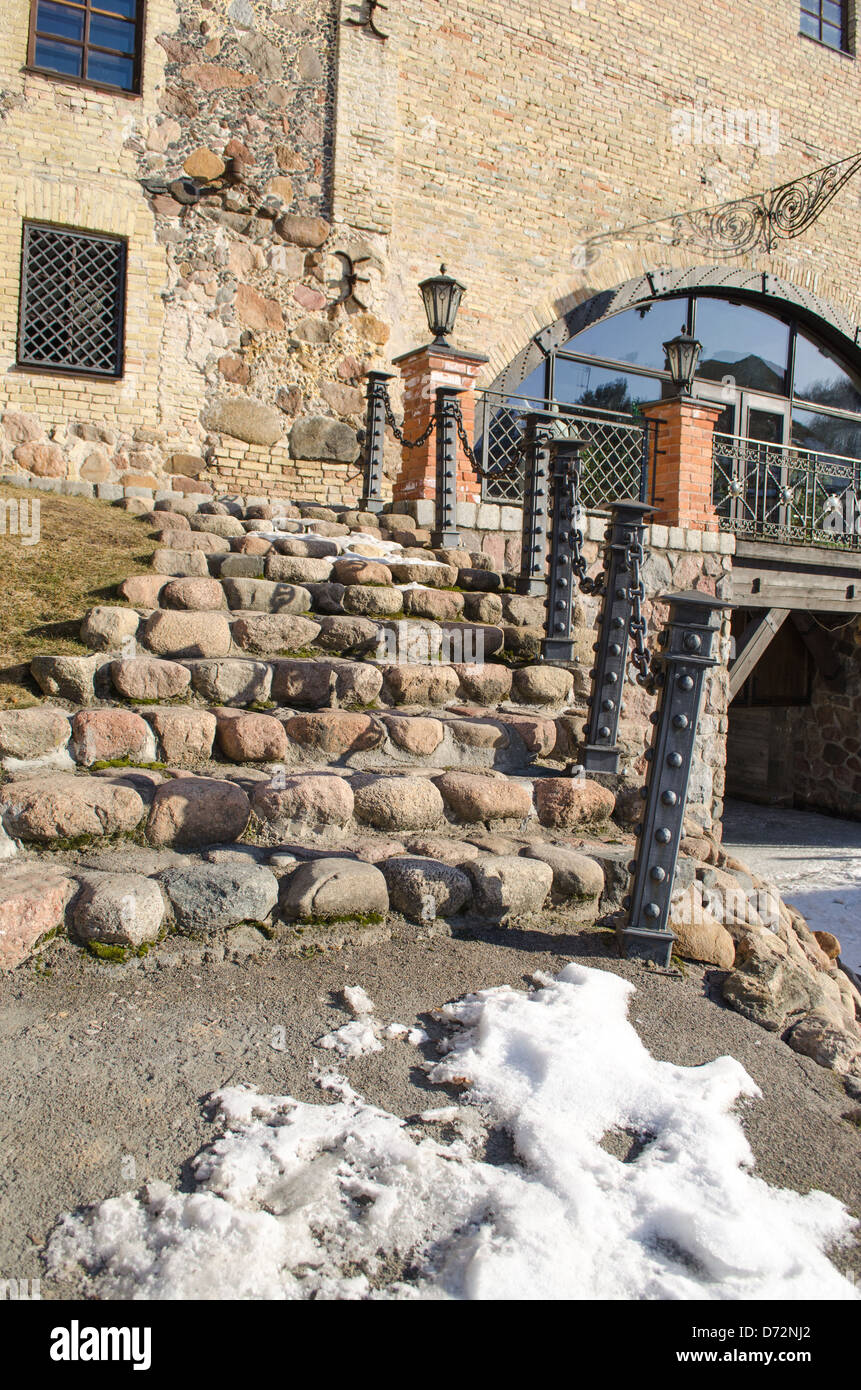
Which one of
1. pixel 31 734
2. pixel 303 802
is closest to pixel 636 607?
pixel 303 802

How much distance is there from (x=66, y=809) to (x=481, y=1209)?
1669 millimetres

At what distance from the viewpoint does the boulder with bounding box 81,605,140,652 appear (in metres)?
3.72

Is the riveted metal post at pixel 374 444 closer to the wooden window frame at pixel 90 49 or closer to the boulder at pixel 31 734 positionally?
the wooden window frame at pixel 90 49

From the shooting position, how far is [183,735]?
3338 millimetres

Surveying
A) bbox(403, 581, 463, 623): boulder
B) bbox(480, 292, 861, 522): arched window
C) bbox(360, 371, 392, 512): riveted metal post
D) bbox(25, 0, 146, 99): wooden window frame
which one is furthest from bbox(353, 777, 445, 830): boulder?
bbox(25, 0, 146, 99): wooden window frame

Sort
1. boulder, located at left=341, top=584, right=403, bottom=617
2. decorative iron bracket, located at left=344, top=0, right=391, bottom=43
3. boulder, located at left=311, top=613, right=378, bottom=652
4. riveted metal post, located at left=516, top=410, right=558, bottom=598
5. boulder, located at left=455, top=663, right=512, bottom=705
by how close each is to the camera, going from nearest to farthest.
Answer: boulder, located at left=311, top=613, right=378, bottom=652 < boulder, located at left=455, top=663, right=512, bottom=705 < boulder, located at left=341, top=584, right=403, bottom=617 < riveted metal post, located at left=516, top=410, right=558, bottom=598 < decorative iron bracket, located at left=344, top=0, right=391, bottom=43

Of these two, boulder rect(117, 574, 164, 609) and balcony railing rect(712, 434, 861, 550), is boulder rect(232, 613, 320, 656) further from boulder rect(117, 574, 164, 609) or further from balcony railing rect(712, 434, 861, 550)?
balcony railing rect(712, 434, 861, 550)

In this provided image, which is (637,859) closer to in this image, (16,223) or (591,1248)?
(591,1248)

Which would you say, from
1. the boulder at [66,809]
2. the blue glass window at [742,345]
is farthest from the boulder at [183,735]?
the blue glass window at [742,345]

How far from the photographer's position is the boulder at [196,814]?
284 cm

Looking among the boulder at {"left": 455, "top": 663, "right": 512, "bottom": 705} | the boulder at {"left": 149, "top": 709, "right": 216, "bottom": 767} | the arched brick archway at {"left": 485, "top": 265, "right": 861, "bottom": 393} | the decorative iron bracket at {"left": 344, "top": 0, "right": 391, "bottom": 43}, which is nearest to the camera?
the boulder at {"left": 149, "top": 709, "right": 216, "bottom": 767}

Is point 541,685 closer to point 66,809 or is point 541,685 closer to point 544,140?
point 66,809

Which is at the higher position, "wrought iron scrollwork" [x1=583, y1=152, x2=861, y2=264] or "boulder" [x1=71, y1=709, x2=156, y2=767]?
"wrought iron scrollwork" [x1=583, y1=152, x2=861, y2=264]

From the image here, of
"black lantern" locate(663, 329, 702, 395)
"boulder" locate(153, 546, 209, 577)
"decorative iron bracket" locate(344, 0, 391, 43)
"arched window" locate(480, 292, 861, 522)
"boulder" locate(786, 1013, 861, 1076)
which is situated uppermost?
"decorative iron bracket" locate(344, 0, 391, 43)
